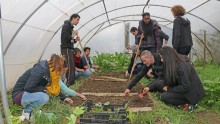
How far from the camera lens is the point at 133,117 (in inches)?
163

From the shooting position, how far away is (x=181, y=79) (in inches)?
195

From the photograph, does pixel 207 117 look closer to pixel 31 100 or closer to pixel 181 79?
pixel 181 79

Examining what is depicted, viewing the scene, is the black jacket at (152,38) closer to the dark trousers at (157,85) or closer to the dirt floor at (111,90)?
the dirt floor at (111,90)

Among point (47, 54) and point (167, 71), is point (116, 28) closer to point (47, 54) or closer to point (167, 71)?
point (47, 54)

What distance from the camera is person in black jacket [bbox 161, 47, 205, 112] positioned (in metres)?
4.91

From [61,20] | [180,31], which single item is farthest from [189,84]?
[61,20]

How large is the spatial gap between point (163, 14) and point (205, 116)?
8.38 m

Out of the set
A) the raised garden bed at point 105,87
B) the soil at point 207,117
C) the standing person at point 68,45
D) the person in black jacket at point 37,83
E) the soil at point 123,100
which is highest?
the standing person at point 68,45

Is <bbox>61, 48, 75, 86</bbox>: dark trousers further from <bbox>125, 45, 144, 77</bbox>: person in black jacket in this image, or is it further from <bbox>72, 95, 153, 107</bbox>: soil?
<bbox>125, 45, 144, 77</bbox>: person in black jacket

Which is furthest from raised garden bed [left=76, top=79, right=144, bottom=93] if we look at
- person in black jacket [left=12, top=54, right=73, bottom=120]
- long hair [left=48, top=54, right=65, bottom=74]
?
long hair [left=48, top=54, right=65, bottom=74]

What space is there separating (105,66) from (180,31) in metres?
4.99

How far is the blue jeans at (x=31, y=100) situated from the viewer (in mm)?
4492

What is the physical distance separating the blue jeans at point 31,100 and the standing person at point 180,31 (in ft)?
9.98

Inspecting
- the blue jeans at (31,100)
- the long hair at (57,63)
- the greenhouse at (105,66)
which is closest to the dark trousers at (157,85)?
the greenhouse at (105,66)
